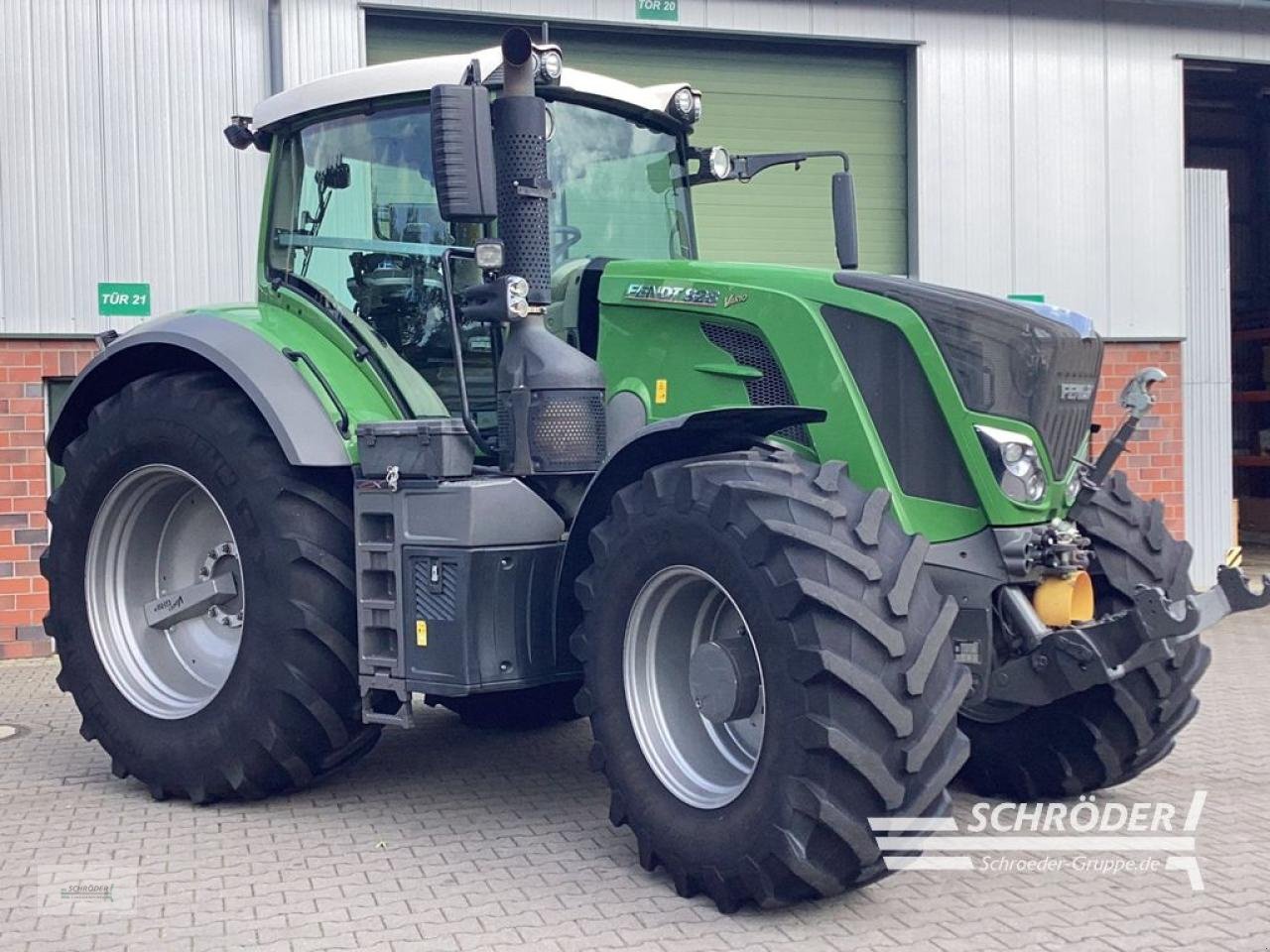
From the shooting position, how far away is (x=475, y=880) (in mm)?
5098

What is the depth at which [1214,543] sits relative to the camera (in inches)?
500

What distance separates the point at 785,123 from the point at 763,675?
7787mm

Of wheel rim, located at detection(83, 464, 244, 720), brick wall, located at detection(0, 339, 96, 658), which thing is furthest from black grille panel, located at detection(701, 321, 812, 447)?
brick wall, located at detection(0, 339, 96, 658)

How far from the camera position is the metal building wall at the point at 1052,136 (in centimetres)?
1170

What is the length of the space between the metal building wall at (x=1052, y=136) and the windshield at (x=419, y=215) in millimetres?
5255

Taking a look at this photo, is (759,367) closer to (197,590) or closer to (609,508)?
(609,508)

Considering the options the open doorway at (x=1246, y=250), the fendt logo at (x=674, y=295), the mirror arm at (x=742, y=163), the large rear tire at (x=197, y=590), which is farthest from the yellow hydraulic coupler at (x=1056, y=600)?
the open doorway at (x=1246, y=250)

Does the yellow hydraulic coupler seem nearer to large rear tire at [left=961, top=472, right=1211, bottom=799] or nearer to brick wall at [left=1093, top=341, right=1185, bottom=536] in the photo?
large rear tire at [left=961, top=472, right=1211, bottom=799]

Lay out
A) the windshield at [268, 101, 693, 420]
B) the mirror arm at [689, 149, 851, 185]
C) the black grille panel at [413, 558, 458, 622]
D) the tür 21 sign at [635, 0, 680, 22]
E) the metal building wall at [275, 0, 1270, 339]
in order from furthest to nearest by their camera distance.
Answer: the metal building wall at [275, 0, 1270, 339], the tür 21 sign at [635, 0, 680, 22], the mirror arm at [689, 149, 851, 185], the windshield at [268, 101, 693, 420], the black grille panel at [413, 558, 458, 622]

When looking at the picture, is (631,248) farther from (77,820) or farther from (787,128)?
(787,128)

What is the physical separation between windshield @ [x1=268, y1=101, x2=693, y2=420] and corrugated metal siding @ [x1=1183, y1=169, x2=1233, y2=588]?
742cm

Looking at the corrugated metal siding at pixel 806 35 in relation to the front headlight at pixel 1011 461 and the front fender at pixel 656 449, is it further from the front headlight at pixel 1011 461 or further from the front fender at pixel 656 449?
the front headlight at pixel 1011 461

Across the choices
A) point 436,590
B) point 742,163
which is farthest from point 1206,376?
point 436,590

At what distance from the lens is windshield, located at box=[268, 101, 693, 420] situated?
607 centimetres
